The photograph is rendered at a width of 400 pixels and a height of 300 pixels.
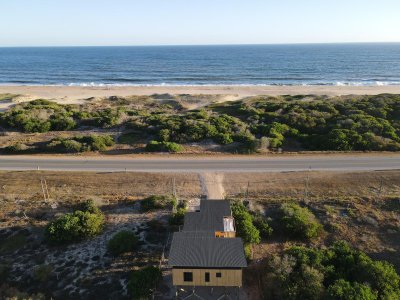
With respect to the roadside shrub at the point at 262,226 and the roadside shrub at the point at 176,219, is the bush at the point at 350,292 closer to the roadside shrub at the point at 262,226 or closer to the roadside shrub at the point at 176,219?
→ the roadside shrub at the point at 262,226

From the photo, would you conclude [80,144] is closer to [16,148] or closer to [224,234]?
[16,148]

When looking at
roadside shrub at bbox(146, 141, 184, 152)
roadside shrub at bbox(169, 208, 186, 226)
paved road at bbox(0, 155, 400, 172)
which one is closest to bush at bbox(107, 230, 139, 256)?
roadside shrub at bbox(169, 208, 186, 226)

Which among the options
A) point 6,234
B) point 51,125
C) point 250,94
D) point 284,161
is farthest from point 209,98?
point 6,234

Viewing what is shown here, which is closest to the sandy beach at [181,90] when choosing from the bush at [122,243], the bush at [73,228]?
the bush at [73,228]

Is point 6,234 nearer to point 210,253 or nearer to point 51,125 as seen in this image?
point 210,253

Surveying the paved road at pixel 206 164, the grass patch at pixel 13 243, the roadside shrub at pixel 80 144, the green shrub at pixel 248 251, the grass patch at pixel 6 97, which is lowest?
the grass patch at pixel 13 243

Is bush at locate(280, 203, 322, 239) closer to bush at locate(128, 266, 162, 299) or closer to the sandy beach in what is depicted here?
bush at locate(128, 266, 162, 299)

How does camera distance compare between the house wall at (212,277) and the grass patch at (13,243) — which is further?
the grass patch at (13,243)
